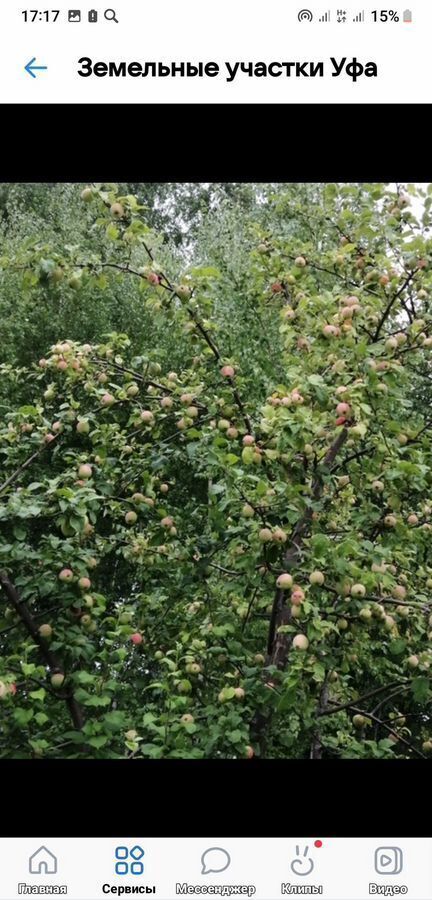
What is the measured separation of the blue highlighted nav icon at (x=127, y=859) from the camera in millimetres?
1473

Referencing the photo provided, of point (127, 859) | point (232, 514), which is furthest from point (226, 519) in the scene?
point (127, 859)

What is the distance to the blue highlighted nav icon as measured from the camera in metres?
1.47

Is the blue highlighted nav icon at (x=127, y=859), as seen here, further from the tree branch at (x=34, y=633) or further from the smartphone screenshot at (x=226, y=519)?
the tree branch at (x=34, y=633)

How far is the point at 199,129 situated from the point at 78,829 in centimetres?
133

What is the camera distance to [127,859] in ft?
4.84

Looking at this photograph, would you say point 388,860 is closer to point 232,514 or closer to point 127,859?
point 127,859

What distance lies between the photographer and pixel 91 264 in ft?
9.95

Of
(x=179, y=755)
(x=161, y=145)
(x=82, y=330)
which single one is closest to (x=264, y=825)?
(x=179, y=755)

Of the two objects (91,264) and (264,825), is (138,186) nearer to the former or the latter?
(91,264)
